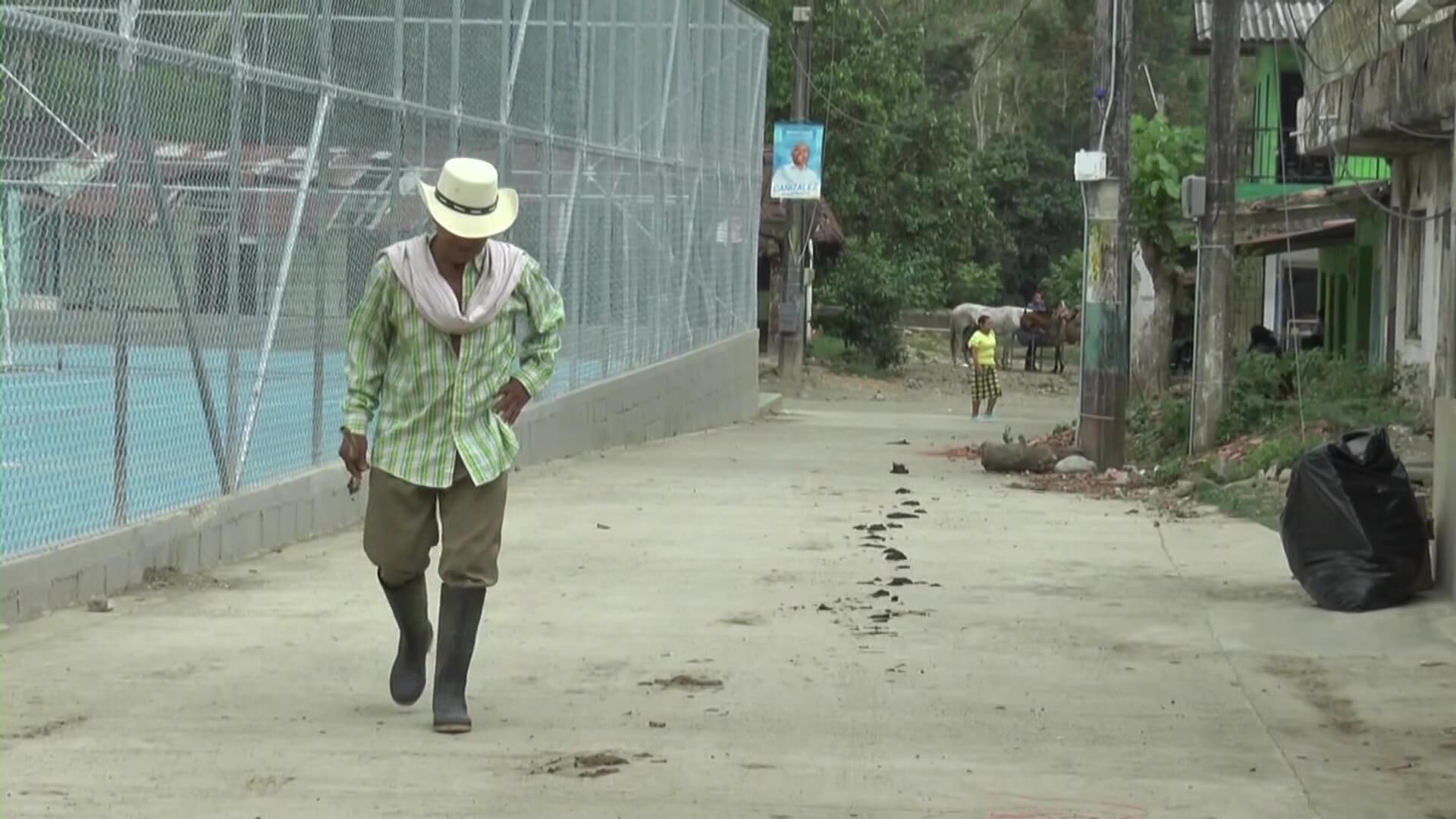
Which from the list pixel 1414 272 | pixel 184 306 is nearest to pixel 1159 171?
pixel 1414 272

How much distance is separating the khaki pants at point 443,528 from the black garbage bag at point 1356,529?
475 centimetres

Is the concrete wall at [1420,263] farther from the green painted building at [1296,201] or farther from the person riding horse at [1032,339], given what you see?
the person riding horse at [1032,339]

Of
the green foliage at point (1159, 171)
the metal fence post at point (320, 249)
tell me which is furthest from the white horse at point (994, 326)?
the metal fence post at point (320, 249)

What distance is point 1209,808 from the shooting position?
6.20 metres

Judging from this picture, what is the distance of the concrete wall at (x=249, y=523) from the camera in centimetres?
903

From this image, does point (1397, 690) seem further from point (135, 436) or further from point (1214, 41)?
point (1214, 41)

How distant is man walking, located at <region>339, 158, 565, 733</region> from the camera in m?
6.97

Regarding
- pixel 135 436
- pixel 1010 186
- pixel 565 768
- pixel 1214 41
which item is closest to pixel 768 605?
pixel 135 436

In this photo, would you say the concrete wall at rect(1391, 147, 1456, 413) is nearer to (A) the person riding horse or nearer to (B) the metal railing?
(B) the metal railing

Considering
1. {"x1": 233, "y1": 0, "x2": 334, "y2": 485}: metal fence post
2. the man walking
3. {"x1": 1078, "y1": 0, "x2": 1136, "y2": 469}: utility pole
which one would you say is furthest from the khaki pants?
{"x1": 1078, "y1": 0, "x2": 1136, "y2": 469}: utility pole

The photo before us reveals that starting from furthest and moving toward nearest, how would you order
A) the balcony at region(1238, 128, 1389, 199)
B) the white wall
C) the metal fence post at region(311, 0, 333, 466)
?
the white wall
the balcony at region(1238, 128, 1389, 199)
the metal fence post at region(311, 0, 333, 466)

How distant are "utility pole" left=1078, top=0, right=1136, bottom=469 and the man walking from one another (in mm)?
13052

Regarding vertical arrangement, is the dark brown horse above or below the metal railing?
below

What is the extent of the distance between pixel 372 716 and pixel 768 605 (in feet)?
10.9
